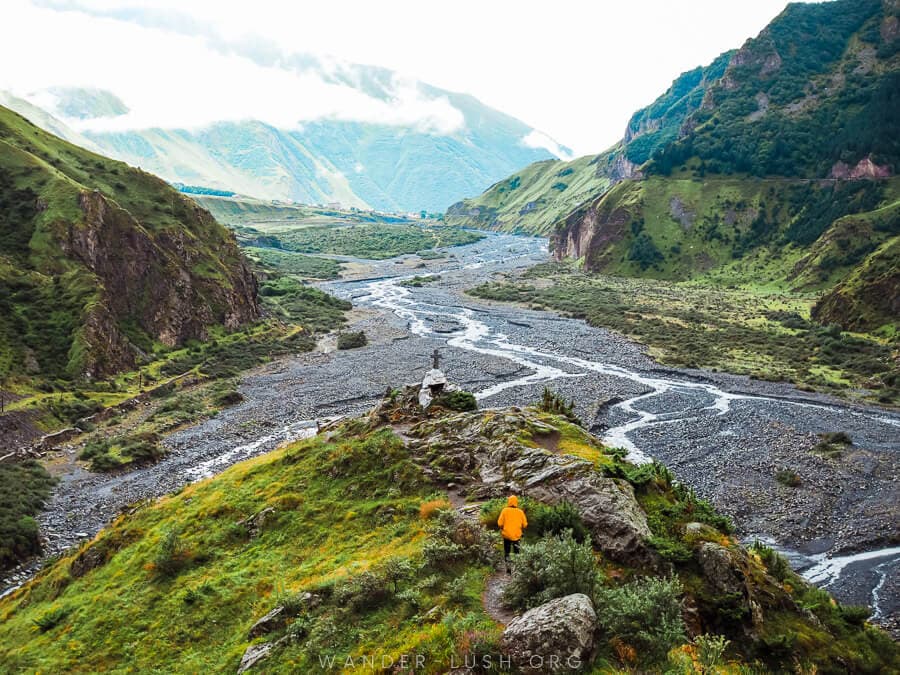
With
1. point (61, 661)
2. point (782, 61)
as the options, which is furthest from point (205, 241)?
point (782, 61)

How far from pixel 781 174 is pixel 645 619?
583ft

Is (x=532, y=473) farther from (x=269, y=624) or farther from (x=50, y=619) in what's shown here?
(x=50, y=619)

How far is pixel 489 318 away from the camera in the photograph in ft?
366

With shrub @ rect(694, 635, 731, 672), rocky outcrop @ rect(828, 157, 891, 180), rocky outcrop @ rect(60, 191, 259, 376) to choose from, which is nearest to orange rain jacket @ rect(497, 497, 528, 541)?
shrub @ rect(694, 635, 731, 672)

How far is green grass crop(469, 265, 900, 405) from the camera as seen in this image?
6644 centimetres

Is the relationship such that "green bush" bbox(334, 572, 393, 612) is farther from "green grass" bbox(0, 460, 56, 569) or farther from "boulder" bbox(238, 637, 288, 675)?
"green grass" bbox(0, 460, 56, 569)

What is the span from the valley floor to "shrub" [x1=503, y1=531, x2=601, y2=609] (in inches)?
814

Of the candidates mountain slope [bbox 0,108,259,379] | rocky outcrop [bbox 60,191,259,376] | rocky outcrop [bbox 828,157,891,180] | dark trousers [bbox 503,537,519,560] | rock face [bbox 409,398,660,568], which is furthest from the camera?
rocky outcrop [bbox 828,157,891,180]

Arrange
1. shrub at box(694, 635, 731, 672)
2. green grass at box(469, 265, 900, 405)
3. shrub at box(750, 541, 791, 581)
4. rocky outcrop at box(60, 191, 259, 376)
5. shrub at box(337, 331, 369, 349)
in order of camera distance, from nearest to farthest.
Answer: shrub at box(694, 635, 731, 672) → shrub at box(750, 541, 791, 581) → green grass at box(469, 265, 900, 405) → rocky outcrop at box(60, 191, 259, 376) → shrub at box(337, 331, 369, 349)

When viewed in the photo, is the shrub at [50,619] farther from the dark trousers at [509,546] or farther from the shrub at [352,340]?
the shrub at [352,340]

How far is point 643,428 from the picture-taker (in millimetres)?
51250

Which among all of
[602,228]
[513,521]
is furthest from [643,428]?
[602,228]

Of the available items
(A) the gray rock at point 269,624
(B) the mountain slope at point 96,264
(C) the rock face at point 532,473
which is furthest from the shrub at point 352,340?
(A) the gray rock at point 269,624

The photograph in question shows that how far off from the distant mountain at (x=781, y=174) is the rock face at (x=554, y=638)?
126 meters
